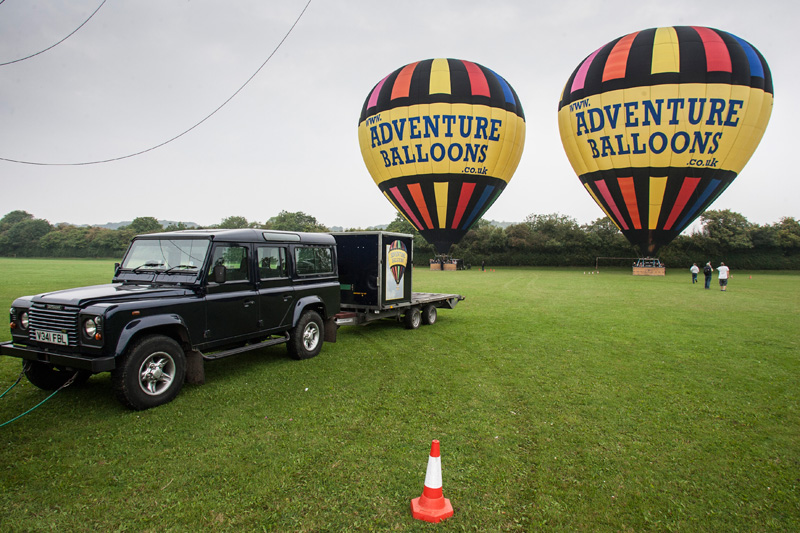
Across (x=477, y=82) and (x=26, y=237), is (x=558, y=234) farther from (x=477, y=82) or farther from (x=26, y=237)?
(x=26, y=237)

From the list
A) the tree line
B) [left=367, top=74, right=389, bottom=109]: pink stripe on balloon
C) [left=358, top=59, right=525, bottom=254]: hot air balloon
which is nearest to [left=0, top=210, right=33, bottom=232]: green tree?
the tree line

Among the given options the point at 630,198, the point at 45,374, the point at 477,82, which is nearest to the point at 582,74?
the point at 477,82

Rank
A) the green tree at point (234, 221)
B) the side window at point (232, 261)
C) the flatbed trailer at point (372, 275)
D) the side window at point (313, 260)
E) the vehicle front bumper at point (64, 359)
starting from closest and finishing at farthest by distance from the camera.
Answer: the vehicle front bumper at point (64, 359), the side window at point (232, 261), the side window at point (313, 260), the flatbed trailer at point (372, 275), the green tree at point (234, 221)

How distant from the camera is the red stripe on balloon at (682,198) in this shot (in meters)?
27.4

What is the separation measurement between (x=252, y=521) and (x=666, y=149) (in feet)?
99.8

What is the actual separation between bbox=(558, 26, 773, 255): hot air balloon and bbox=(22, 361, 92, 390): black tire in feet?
97.6

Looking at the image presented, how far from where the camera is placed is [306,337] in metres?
8.59

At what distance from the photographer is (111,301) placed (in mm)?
5434

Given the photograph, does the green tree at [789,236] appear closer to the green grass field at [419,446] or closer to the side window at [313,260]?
the green grass field at [419,446]

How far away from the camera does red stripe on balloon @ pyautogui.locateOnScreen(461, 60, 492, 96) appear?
27.7 metres

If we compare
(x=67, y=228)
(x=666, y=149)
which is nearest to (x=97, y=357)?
(x=666, y=149)

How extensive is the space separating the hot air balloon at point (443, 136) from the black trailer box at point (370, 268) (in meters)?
18.5

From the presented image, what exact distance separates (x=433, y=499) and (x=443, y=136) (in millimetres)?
26286

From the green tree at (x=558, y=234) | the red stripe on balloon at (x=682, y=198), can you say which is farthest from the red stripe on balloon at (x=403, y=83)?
the green tree at (x=558, y=234)
